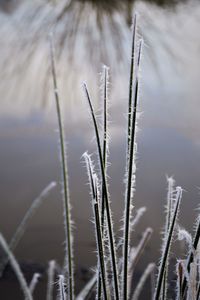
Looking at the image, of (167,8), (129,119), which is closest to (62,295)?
(129,119)

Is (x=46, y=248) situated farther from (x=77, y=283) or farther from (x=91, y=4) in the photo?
(x=91, y=4)

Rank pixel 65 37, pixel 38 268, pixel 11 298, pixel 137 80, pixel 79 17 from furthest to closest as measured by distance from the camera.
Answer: pixel 79 17 < pixel 65 37 < pixel 38 268 < pixel 11 298 < pixel 137 80

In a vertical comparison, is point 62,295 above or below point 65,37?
below

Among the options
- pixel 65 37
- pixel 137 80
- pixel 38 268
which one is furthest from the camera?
pixel 65 37

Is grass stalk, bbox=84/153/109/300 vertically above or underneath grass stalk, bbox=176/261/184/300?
above

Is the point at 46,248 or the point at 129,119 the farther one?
the point at 46,248

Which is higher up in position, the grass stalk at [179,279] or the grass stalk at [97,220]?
the grass stalk at [97,220]

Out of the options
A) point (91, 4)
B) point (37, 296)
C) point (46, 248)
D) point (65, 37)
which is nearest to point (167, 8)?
point (91, 4)

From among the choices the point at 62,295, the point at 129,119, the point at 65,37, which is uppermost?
the point at 65,37

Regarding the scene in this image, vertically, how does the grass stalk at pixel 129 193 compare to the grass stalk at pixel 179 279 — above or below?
above

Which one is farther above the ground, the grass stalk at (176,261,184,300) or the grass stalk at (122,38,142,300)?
the grass stalk at (122,38,142,300)
